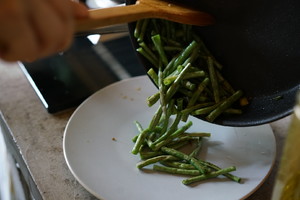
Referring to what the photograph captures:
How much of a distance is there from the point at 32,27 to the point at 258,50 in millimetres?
525

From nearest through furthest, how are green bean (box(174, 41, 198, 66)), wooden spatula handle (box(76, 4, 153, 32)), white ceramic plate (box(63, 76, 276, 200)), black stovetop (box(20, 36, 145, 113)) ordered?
wooden spatula handle (box(76, 4, 153, 32)) < white ceramic plate (box(63, 76, 276, 200)) < green bean (box(174, 41, 198, 66)) < black stovetop (box(20, 36, 145, 113))

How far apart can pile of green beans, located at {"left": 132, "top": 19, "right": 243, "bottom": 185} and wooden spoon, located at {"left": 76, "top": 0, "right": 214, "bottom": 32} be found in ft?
0.21

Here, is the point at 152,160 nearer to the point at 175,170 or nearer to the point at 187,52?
the point at 175,170

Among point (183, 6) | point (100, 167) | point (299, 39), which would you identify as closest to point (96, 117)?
point (100, 167)

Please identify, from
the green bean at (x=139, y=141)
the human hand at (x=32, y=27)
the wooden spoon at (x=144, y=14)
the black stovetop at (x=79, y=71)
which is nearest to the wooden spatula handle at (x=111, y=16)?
the wooden spoon at (x=144, y=14)

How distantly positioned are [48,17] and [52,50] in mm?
44

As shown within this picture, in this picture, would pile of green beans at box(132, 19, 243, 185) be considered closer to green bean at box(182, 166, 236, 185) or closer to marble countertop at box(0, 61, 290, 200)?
green bean at box(182, 166, 236, 185)

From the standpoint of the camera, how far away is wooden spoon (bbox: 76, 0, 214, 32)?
60cm

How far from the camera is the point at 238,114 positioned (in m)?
0.85

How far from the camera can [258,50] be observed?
85cm

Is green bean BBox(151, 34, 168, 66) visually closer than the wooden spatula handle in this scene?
No

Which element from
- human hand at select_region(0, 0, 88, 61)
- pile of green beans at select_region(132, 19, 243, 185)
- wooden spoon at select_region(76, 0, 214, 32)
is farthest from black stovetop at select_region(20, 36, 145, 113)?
human hand at select_region(0, 0, 88, 61)

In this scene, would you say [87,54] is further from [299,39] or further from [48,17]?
[48,17]

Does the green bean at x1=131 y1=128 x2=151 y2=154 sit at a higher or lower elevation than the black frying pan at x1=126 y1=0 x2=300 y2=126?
lower
